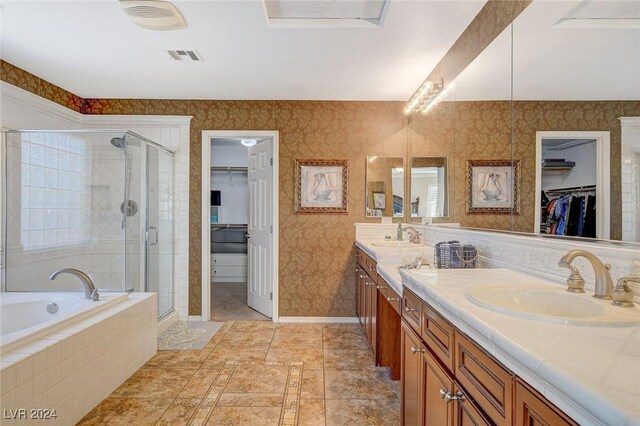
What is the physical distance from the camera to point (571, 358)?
0.62 metres

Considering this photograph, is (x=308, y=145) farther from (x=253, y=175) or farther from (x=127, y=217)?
(x=127, y=217)

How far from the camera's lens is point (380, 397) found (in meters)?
2.12

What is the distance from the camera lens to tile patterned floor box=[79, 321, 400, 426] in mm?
1922

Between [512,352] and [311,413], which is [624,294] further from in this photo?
[311,413]

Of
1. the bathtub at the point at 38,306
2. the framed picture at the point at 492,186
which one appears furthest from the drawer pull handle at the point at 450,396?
the bathtub at the point at 38,306

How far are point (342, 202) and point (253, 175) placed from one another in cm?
116

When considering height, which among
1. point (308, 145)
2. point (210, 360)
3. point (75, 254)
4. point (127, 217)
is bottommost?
point (210, 360)

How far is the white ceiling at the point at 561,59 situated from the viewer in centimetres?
108

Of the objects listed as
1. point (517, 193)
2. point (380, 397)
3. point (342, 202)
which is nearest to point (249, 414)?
point (380, 397)

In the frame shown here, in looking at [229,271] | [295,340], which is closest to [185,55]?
[295,340]

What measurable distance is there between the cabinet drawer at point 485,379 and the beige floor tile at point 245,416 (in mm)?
1305

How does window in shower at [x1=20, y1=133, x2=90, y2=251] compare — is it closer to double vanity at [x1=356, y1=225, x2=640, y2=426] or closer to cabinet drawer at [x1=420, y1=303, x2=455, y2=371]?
double vanity at [x1=356, y1=225, x2=640, y2=426]

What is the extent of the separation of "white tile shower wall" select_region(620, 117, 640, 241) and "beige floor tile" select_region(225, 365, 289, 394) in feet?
6.57

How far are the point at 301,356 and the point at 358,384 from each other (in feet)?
1.98
